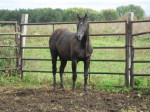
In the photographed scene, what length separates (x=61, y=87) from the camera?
10.3 meters

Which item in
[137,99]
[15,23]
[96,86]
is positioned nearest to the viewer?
[137,99]

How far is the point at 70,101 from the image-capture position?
775 centimetres

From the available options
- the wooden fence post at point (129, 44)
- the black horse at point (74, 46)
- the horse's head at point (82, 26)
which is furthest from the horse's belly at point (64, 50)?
the wooden fence post at point (129, 44)

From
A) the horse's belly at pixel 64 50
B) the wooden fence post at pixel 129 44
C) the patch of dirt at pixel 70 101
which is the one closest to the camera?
the patch of dirt at pixel 70 101

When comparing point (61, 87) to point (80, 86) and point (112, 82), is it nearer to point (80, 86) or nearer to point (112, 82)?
point (80, 86)

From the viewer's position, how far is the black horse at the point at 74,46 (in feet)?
29.0

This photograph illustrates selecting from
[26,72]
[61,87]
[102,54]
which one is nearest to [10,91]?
[61,87]

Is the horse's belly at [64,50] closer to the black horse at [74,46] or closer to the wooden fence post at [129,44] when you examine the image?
the black horse at [74,46]

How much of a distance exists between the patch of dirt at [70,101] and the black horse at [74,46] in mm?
791

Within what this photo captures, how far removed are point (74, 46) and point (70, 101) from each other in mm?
1938

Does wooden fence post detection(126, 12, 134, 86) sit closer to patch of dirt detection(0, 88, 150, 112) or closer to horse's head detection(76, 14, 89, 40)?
patch of dirt detection(0, 88, 150, 112)

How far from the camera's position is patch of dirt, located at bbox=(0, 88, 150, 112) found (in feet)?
22.9

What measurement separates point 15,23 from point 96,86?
3.64 meters

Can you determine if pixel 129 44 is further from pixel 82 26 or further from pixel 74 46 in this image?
pixel 82 26
